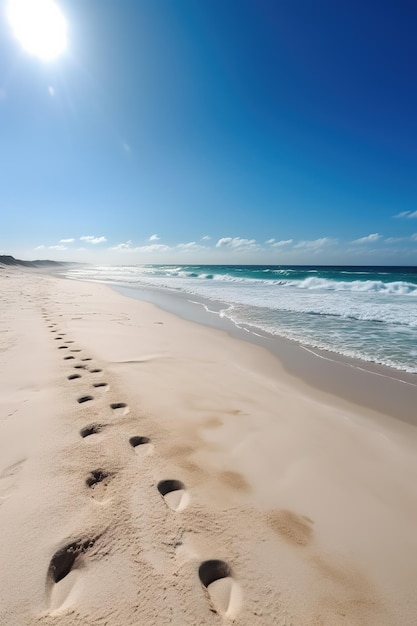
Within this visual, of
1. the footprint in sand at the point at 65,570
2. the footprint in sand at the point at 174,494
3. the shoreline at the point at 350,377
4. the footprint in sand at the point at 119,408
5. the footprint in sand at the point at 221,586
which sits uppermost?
the footprint in sand at the point at 65,570

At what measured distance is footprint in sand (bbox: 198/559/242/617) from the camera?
1479mm

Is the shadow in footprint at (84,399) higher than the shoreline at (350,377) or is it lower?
higher

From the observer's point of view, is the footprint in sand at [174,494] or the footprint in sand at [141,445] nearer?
the footprint in sand at [174,494]

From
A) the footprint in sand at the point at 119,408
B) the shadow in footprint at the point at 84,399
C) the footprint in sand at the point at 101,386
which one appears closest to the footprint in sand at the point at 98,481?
the footprint in sand at the point at 119,408

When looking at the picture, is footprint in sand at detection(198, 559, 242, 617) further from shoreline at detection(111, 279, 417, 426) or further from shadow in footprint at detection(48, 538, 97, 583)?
shoreline at detection(111, 279, 417, 426)

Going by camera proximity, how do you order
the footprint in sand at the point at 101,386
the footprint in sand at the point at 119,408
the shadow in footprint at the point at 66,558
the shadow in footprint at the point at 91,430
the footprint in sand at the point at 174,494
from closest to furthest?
the shadow in footprint at the point at 66,558
the footprint in sand at the point at 174,494
the shadow in footprint at the point at 91,430
the footprint in sand at the point at 119,408
the footprint in sand at the point at 101,386

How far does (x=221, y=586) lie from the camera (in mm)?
1583

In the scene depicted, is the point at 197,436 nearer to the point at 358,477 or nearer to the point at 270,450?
the point at 270,450

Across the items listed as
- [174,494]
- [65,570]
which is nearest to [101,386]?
[174,494]

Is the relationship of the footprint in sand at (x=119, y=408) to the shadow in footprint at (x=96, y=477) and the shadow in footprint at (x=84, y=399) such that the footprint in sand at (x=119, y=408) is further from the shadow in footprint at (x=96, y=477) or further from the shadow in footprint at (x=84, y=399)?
the shadow in footprint at (x=96, y=477)

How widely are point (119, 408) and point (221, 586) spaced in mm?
2100

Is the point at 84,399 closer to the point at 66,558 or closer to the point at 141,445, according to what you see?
the point at 141,445

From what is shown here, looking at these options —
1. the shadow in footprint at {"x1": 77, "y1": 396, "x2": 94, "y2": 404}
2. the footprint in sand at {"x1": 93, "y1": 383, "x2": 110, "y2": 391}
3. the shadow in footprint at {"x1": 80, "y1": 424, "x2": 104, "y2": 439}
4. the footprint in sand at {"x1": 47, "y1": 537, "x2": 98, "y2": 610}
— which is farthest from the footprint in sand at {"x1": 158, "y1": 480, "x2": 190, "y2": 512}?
the footprint in sand at {"x1": 93, "y1": 383, "x2": 110, "y2": 391}

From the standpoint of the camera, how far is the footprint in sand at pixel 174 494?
2066 mm
